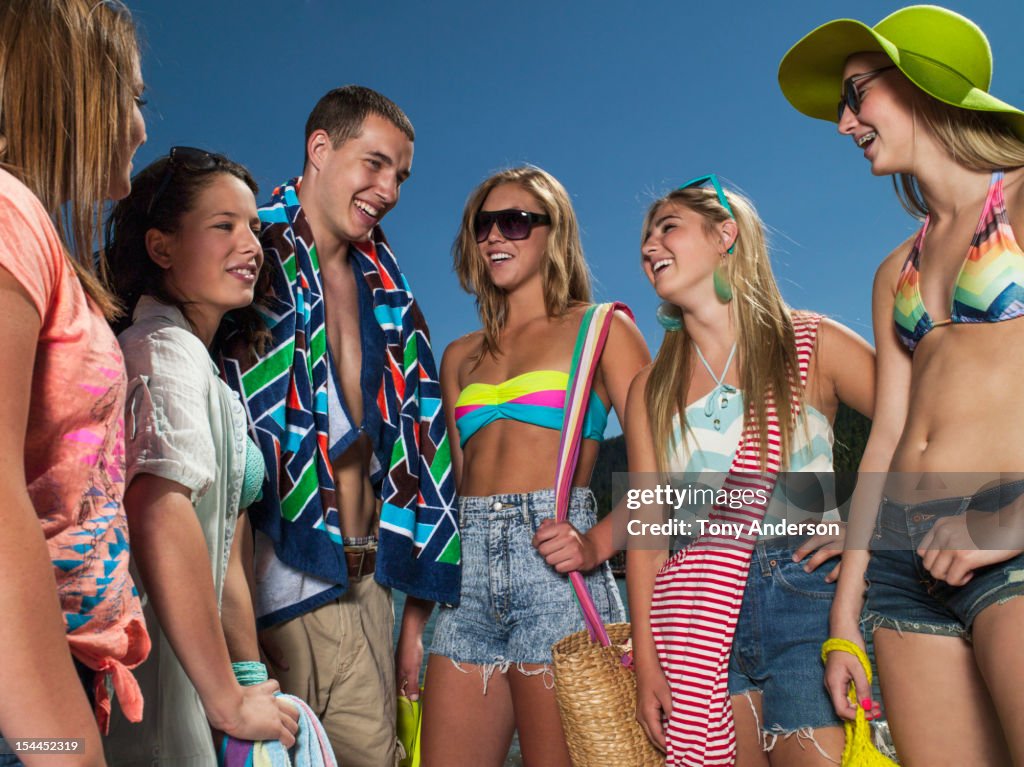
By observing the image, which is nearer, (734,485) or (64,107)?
(64,107)

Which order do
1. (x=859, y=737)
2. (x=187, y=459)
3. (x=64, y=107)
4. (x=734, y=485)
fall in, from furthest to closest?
(x=734, y=485) < (x=859, y=737) < (x=187, y=459) < (x=64, y=107)

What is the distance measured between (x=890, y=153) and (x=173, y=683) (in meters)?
2.41

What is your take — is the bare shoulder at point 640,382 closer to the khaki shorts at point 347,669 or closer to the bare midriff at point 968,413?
the bare midriff at point 968,413

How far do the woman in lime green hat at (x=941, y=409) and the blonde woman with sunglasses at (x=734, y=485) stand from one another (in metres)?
0.19

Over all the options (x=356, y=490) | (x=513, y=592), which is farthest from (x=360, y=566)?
(x=513, y=592)

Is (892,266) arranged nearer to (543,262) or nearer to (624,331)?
(624,331)

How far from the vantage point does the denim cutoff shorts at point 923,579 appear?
210cm

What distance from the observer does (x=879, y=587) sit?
2.47 m

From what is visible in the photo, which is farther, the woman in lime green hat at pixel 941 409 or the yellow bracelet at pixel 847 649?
the yellow bracelet at pixel 847 649

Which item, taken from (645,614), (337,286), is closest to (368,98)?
(337,286)

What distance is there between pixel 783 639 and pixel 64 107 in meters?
2.35

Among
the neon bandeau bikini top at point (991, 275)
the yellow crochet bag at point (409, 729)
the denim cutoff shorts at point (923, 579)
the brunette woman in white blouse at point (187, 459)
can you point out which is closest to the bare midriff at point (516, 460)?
the yellow crochet bag at point (409, 729)

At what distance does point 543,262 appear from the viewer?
Answer: 3799 millimetres

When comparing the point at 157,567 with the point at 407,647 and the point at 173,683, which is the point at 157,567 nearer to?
the point at 173,683
